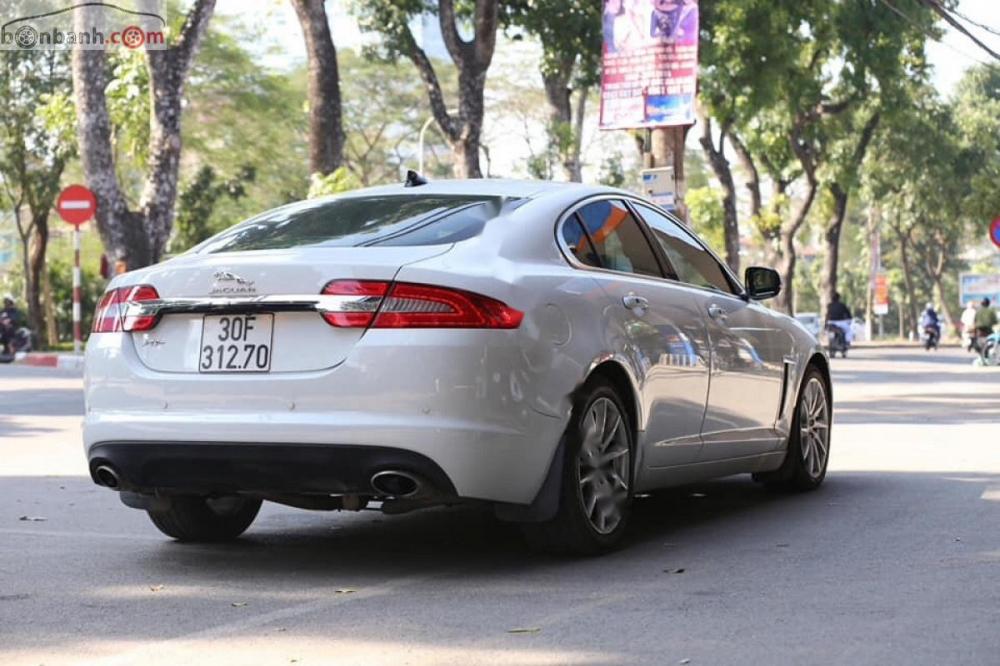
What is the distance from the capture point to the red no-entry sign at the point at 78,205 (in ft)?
84.7

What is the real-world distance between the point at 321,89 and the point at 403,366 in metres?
17.8

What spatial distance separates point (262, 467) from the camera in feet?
19.4

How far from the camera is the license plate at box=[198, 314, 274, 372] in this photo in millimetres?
5977

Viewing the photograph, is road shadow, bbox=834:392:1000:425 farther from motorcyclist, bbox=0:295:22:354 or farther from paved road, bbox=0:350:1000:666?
motorcyclist, bbox=0:295:22:354

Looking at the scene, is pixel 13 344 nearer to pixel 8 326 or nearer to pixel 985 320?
pixel 8 326

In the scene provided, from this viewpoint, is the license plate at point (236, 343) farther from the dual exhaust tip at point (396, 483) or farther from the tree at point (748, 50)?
the tree at point (748, 50)

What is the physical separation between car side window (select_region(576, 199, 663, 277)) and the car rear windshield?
0.44 metres

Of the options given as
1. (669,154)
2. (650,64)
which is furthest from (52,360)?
(650,64)

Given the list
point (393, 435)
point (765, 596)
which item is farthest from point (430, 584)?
point (765, 596)

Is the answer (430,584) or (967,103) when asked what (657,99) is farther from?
(967,103)

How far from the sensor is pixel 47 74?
147 ft

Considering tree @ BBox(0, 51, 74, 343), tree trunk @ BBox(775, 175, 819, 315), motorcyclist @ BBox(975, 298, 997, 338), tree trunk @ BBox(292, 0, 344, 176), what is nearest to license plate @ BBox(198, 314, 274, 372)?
tree trunk @ BBox(292, 0, 344, 176)

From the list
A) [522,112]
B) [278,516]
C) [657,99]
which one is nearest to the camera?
[278,516]

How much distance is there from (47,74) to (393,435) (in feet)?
136
